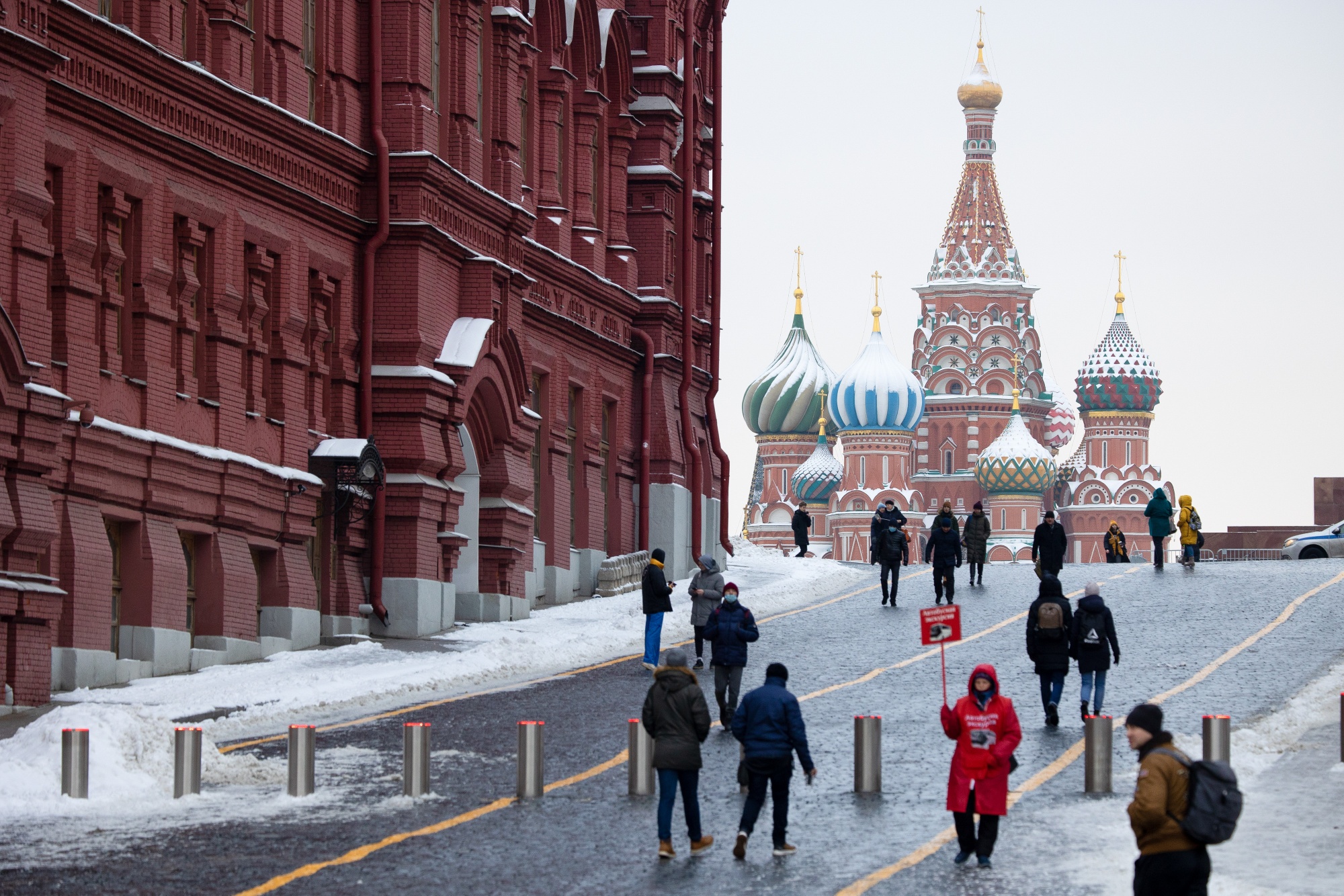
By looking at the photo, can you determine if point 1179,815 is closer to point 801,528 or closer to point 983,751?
point 983,751

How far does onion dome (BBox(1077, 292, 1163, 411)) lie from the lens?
548ft

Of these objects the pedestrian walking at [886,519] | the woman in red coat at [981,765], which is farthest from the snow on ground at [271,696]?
the woman in red coat at [981,765]

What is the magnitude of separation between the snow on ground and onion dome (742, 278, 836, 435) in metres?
119

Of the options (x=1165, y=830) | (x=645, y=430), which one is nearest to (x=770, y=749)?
(x=1165, y=830)

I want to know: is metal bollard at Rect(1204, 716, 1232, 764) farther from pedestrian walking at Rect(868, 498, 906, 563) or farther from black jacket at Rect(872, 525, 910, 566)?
pedestrian walking at Rect(868, 498, 906, 563)

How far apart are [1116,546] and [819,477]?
11413 cm

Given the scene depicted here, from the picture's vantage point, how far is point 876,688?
25.9m

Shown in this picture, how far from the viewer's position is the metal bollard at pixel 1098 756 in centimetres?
1852

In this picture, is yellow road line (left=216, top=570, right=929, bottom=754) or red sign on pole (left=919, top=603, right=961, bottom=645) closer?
red sign on pole (left=919, top=603, right=961, bottom=645)

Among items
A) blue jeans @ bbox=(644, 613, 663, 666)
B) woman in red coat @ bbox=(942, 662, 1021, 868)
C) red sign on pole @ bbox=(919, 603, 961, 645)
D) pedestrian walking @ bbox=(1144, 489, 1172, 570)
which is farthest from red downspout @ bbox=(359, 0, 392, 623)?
woman in red coat @ bbox=(942, 662, 1021, 868)

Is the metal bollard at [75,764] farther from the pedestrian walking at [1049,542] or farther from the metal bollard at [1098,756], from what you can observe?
the pedestrian walking at [1049,542]

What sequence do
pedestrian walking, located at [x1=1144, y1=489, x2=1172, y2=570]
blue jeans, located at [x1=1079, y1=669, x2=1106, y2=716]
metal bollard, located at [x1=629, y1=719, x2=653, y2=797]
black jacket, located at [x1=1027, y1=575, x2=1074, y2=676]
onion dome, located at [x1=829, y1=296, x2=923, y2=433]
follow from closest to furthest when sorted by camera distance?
1. metal bollard, located at [x1=629, y1=719, x2=653, y2=797]
2. black jacket, located at [x1=1027, y1=575, x2=1074, y2=676]
3. blue jeans, located at [x1=1079, y1=669, x2=1106, y2=716]
4. pedestrian walking, located at [x1=1144, y1=489, x2=1172, y2=570]
5. onion dome, located at [x1=829, y1=296, x2=923, y2=433]

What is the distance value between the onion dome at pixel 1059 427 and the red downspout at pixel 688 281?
127853 millimetres

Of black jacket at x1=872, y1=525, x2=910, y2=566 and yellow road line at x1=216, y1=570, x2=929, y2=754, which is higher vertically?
black jacket at x1=872, y1=525, x2=910, y2=566
